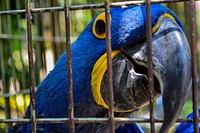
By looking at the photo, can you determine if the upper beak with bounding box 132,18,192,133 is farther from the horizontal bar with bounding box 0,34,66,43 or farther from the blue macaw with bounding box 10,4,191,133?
the horizontal bar with bounding box 0,34,66,43

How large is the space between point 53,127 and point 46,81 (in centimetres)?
23

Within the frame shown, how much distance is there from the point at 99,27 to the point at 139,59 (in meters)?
0.31

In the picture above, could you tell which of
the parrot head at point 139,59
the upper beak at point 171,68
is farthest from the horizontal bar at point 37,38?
the upper beak at point 171,68

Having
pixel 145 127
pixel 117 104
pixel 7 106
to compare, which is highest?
pixel 117 104

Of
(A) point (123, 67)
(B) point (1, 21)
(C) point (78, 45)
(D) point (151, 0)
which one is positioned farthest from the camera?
(B) point (1, 21)

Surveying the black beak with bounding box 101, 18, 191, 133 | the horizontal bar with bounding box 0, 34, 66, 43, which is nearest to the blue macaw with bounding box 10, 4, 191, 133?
the black beak with bounding box 101, 18, 191, 133

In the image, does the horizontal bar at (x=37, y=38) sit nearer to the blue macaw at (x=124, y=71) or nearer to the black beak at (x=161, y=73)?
the blue macaw at (x=124, y=71)

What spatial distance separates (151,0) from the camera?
0.91 meters

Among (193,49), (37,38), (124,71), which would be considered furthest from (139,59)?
(37,38)

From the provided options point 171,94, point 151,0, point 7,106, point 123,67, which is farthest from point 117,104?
point 7,106

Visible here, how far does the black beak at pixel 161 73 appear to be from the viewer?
3.05 ft

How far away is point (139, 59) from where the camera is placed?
44.6 inches

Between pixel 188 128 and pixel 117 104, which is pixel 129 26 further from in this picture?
pixel 188 128

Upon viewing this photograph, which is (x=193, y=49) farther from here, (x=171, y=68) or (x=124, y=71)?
(x=124, y=71)
